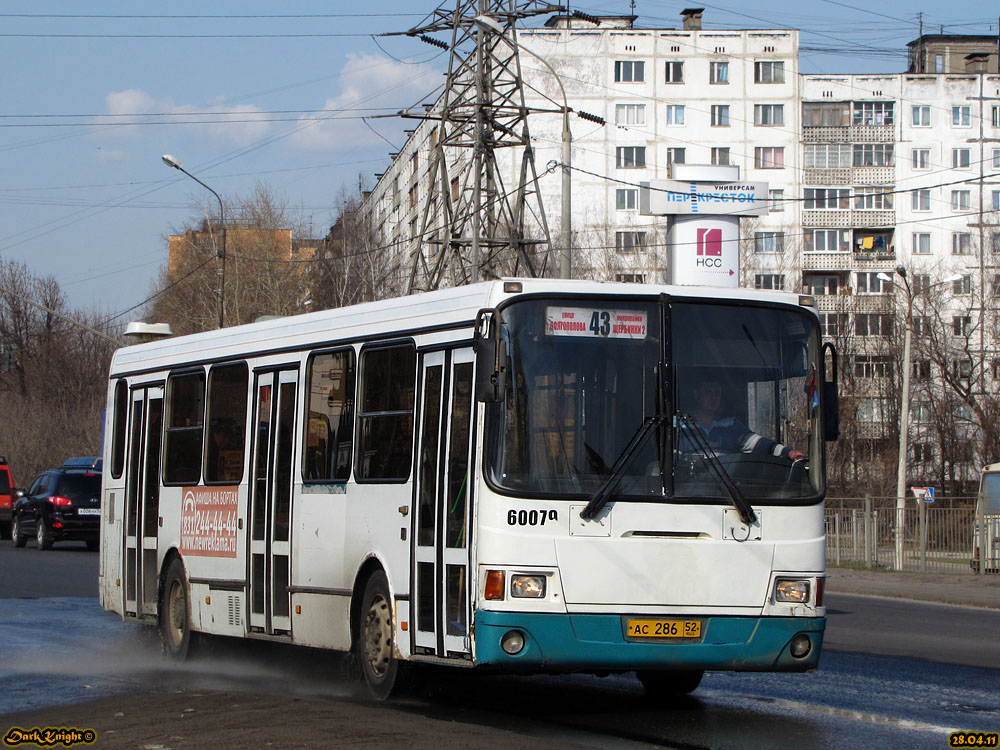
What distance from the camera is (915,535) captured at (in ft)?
97.0

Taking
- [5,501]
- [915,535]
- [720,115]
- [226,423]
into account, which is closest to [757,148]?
[720,115]

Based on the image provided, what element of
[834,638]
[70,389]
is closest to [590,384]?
[834,638]

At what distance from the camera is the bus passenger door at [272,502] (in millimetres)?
12102

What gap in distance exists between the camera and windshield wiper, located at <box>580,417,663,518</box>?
9.11 m

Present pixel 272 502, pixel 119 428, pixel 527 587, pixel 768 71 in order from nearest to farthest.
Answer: pixel 527 587
pixel 272 502
pixel 119 428
pixel 768 71

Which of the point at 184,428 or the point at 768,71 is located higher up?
the point at 768,71

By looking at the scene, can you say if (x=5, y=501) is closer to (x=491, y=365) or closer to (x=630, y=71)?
(x=491, y=365)

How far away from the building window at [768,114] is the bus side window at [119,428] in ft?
221

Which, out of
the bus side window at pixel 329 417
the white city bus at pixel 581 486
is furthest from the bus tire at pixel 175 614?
the white city bus at pixel 581 486

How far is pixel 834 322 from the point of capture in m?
77.6

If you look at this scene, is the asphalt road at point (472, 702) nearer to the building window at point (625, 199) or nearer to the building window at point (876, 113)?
the building window at point (625, 199)

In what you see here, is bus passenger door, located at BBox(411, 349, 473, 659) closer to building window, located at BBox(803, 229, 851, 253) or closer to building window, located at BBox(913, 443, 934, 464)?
building window, located at BBox(913, 443, 934, 464)

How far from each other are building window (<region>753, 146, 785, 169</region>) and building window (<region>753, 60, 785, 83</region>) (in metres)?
3.60

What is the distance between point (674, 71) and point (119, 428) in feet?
220
